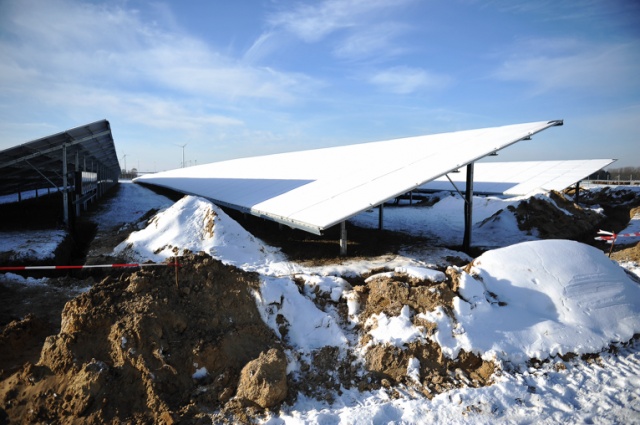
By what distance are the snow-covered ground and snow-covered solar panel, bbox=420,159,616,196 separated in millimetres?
21265

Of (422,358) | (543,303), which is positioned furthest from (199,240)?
(543,303)

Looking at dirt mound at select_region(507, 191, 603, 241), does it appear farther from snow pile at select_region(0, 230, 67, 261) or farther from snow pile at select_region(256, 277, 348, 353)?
snow pile at select_region(0, 230, 67, 261)

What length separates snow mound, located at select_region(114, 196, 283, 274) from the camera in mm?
11273

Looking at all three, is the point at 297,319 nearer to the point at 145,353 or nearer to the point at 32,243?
the point at 145,353

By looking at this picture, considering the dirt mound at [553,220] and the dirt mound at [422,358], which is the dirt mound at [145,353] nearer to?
the dirt mound at [422,358]

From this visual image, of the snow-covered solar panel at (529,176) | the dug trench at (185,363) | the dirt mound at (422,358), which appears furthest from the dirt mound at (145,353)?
the snow-covered solar panel at (529,176)

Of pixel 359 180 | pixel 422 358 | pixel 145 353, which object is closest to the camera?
pixel 145 353

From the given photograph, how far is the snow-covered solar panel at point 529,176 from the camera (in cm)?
2736

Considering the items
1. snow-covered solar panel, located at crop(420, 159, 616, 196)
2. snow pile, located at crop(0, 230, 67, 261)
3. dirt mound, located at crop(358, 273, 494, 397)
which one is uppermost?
snow-covered solar panel, located at crop(420, 159, 616, 196)

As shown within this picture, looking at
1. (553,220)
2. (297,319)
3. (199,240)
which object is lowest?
(297,319)

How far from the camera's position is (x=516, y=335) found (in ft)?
20.5

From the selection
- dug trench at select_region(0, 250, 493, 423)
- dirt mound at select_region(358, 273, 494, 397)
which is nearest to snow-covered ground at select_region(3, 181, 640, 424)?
dirt mound at select_region(358, 273, 494, 397)

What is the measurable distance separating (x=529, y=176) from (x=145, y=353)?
33467 mm

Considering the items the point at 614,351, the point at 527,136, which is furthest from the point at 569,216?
the point at 614,351
